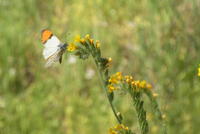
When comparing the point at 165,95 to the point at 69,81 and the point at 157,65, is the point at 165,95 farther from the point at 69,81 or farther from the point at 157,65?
the point at 69,81

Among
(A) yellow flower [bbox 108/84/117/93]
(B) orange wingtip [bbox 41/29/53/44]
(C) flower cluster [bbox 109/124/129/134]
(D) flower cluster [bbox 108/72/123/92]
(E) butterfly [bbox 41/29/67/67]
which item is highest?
(B) orange wingtip [bbox 41/29/53/44]

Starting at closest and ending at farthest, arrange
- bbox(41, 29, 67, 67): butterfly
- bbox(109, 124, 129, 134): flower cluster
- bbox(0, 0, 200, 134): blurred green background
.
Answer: bbox(109, 124, 129, 134): flower cluster
bbox(41, 29, 67, 67): butterfly
bbox(0, 0, 200, 134): blurred green background

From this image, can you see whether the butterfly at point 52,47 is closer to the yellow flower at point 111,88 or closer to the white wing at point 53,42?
the white wing at point 53,42

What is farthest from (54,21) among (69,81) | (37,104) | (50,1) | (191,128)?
(191,128)

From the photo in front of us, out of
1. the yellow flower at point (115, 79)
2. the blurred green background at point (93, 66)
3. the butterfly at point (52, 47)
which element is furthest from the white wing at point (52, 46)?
the blurred green background at point (93, 66)

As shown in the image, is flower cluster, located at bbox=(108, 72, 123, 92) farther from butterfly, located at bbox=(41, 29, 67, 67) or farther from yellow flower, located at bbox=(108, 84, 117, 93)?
butterfly, located at bbox=(41, 29, 67, 67)

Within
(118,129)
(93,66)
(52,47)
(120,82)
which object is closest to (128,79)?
(120,82)

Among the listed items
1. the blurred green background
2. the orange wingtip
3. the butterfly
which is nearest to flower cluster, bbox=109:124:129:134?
the butterfly
